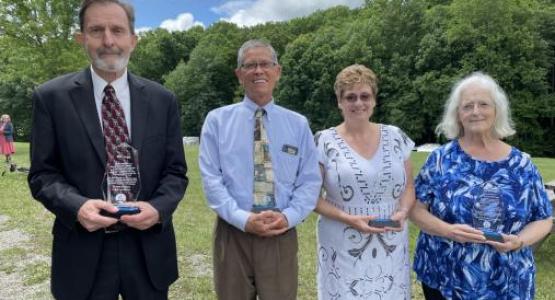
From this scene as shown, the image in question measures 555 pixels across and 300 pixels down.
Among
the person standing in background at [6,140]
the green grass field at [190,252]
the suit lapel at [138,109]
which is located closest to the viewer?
the suit lapel at [138,109]

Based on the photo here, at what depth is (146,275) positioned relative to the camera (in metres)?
2.34

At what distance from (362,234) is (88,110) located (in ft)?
6.28

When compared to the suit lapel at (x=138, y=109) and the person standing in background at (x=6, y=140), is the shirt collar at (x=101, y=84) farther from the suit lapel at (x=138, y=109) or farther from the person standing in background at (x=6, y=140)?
the person standing in background at (x=6, y=140)

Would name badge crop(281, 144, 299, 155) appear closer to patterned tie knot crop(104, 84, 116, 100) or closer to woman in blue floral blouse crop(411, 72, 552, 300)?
woman in blue floral blouse crop(411, 72, 552, 300)

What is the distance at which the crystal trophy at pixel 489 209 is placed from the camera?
2.69m

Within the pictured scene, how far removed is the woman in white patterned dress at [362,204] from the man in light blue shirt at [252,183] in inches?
Answer: 9.7

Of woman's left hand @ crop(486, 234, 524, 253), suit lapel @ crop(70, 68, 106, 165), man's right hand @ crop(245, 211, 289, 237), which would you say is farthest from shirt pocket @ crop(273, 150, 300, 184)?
woman's left hand @ crop(486, 234, 524, 253)

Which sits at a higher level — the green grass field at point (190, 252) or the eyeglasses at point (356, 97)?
the eyeglasses at point (356, 97)

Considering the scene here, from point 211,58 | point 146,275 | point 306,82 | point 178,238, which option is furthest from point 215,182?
point 211,58

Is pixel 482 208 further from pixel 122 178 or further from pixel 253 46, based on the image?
pixel 122 178

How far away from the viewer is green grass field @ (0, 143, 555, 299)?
5184 mm

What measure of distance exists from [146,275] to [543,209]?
240 cm

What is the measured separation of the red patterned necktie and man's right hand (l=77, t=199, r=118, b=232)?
0.23 m

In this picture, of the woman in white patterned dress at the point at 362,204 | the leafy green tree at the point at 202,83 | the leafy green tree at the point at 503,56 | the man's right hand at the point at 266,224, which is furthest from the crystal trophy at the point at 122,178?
the leafy green tree at the point at 202,83
